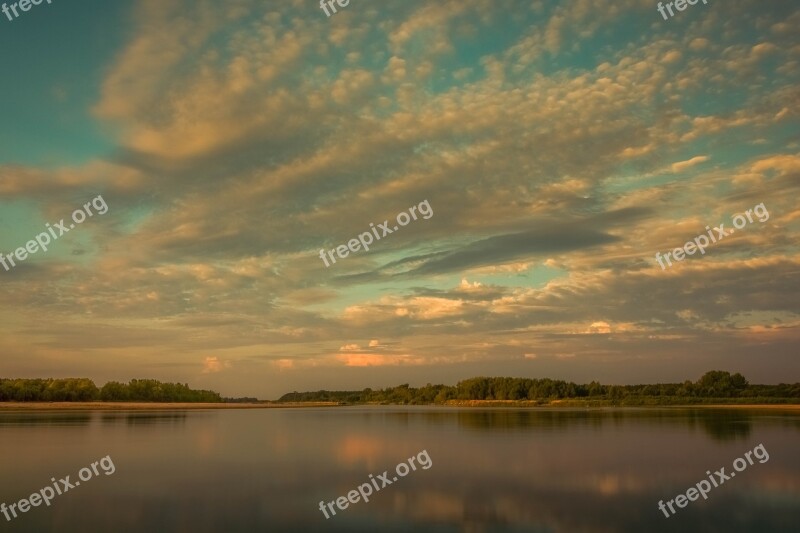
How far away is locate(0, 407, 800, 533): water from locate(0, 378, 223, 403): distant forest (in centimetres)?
10707

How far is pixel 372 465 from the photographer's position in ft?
99.4

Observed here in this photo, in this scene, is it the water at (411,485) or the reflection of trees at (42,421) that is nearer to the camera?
the water at (411,485)

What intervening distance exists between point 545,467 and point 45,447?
30763 millimetres

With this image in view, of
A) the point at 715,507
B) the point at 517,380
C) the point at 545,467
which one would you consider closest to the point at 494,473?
the point at 545,467

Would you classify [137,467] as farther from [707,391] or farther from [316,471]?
[707,391]

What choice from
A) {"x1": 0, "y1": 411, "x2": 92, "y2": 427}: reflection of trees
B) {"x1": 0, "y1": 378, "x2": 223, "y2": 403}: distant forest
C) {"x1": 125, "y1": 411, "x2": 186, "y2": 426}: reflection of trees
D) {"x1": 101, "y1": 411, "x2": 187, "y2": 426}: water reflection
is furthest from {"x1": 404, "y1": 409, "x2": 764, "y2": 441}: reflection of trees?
{"x1": 0, "y1": 378, "x2": 223, "y2": 403}: distant forest

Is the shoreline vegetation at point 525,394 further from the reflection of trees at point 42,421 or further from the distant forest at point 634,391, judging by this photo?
the reflection of trees at point 42,421

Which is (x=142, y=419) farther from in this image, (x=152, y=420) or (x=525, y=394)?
(x=525, y=394)

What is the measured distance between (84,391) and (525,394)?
117m

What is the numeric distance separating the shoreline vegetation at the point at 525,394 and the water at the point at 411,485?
9357cm

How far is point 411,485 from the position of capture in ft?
79.0

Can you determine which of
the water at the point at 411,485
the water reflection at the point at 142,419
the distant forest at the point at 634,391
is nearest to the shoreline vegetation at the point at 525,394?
the distant forest at the point at 634,391

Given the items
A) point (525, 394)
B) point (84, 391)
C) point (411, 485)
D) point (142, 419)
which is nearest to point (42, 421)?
point (142, 419)

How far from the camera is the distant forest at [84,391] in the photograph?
12975 cm
